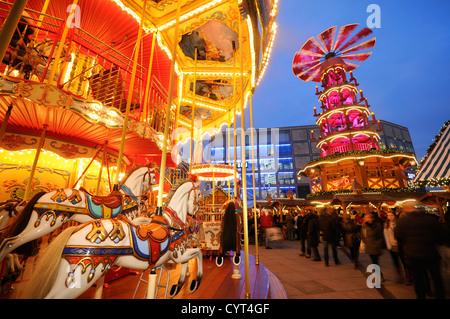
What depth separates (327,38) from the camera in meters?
23.3

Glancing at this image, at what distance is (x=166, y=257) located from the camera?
2.21 meters

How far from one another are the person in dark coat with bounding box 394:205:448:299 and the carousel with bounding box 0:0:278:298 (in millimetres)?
2576

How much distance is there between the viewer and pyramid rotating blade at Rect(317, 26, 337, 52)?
2268 cm

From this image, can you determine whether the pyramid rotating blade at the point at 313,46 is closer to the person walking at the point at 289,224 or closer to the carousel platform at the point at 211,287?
the person walking at the point at 289,224

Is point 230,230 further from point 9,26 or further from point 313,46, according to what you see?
point 313,46

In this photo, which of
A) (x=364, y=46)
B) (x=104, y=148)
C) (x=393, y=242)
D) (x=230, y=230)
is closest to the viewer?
(x=230, y=230)

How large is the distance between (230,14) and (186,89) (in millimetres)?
3843

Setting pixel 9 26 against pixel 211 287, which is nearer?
pixel 9 26

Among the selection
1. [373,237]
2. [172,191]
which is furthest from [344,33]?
[172,191]

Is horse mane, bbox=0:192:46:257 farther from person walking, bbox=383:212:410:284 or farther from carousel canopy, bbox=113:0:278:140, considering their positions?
person walking, bbox=383:212:410:284

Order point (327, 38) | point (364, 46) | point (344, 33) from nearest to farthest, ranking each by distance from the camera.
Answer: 1. point (344, 33)
2. point (364, 46)
3. point (327, 38)

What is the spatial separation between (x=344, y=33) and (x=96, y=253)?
97.7 ft

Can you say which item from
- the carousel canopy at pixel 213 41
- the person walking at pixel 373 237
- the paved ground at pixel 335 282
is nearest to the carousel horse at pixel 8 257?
the carousel canopy at pixel 213 41

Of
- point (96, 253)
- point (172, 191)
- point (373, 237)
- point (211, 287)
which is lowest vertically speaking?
point (211, 287)
